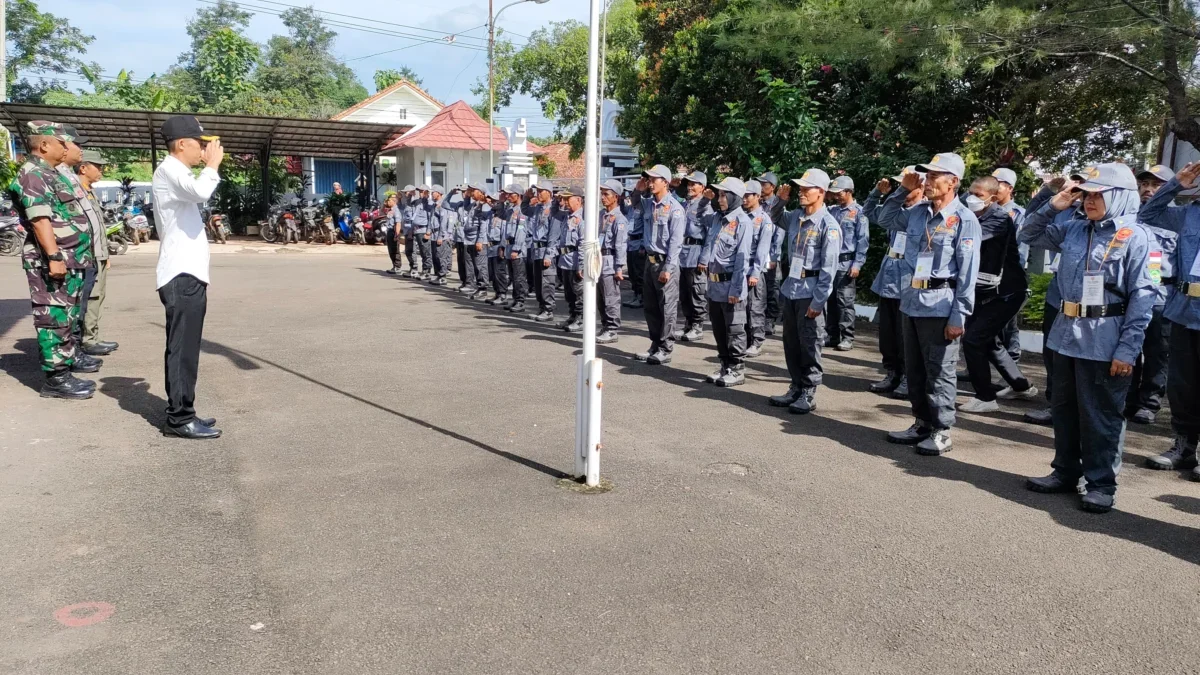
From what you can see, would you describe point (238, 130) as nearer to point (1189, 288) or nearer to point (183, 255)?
point (183, 255)

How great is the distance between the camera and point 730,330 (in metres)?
7.95

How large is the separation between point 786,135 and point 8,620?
41.2 feet

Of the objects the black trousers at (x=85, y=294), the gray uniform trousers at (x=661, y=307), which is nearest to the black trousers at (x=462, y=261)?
the gray uniform trousers at (x=661, y=307)

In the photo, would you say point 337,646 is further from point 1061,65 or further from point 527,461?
point 1061,65

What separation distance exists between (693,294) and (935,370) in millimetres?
4659

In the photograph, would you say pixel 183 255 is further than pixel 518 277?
No

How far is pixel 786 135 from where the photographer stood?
46.0 feet

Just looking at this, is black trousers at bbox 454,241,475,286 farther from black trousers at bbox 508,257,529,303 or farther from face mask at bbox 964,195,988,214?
face mask at bbox 964,195,988,214

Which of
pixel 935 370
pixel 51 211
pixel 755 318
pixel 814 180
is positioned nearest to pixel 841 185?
pixel 755 318

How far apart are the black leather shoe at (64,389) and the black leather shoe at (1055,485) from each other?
678 cm

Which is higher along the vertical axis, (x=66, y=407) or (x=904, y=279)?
(x=904, y=279)

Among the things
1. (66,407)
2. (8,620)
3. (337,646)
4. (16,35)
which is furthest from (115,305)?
(16,35)

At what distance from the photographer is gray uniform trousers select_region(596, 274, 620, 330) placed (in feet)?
34.5

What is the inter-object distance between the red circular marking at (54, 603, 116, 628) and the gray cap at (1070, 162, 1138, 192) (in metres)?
5.14
